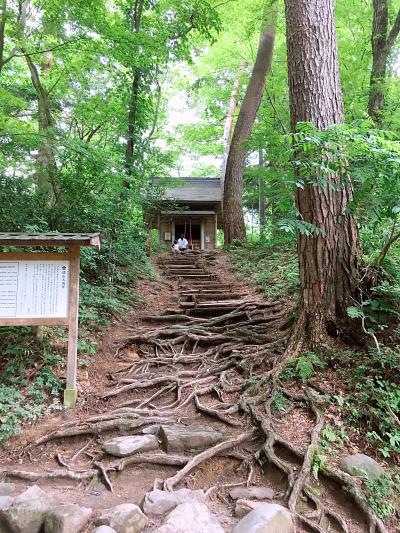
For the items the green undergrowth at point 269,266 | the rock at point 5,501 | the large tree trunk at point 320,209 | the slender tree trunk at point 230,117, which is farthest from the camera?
the slender tree trunk at point 230,117

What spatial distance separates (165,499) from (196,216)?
18.5 m

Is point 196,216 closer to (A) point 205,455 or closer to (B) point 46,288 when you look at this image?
(B) point 46,288

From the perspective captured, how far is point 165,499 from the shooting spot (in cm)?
265

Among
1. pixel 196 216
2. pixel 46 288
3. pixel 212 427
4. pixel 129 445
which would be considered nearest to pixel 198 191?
pixel 196 216

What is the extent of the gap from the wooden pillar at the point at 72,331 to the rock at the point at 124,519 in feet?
6.56

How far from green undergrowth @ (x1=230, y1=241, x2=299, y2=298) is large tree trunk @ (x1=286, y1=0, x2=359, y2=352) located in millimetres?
2609

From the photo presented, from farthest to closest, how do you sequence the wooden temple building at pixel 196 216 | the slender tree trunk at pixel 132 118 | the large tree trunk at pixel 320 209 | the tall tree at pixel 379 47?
the wooden temple building at pixel 196 216 < the slender tree trunk at pixel 132 118 < the tall tree at pixel 379 47 < the large tree trunk at pixel 320 209

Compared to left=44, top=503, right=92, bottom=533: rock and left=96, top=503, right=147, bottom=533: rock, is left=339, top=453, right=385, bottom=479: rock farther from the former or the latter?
left=44, top=503, right=92, bottom=533: rock

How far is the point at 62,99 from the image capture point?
13.6 meters

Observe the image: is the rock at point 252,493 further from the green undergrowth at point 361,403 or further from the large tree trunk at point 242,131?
the large tree trunk at point 242,131

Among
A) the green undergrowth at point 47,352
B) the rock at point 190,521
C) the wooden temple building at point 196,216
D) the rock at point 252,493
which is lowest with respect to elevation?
the rock at point 252,493

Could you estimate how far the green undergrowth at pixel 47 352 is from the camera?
393cm

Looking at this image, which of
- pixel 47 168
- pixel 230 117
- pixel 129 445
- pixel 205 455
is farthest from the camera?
pixel 230 117

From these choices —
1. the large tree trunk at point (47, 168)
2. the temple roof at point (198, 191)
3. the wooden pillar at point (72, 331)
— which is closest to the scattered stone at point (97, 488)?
the wooden pillar at point (72, 331)
